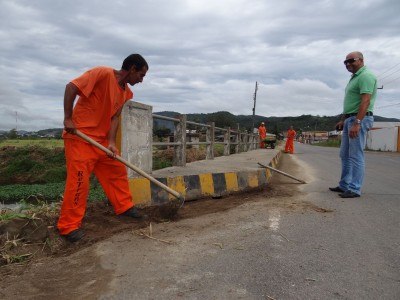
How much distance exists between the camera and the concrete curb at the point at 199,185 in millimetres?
4301

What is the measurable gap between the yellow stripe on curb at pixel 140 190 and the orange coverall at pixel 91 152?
1.14 feet

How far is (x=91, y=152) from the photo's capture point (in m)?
3.45

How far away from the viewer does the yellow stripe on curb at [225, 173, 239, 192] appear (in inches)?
214

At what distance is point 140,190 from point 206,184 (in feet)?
3.80

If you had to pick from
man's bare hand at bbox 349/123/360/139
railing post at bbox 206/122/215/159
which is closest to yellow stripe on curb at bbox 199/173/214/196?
man's bare hand at bbox 349/123/360/139

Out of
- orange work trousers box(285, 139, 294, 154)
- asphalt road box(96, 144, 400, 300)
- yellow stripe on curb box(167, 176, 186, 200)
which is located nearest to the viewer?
asphalt road box(96, 144, 400, 300)

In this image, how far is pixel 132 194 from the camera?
4211mm

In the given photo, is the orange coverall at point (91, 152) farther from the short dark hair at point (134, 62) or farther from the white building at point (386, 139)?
the white building at point (386, 139)

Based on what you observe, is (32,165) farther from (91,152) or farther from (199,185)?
(91,152)

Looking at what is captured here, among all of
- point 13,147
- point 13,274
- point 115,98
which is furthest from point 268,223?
point 13,147

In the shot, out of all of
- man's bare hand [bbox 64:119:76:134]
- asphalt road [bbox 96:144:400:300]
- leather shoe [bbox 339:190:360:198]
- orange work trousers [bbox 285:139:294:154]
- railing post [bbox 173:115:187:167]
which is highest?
man's bare hand [bbox 64:119:76:134]

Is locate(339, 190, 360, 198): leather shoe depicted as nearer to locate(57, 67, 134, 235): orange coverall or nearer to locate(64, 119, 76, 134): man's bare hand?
locate(57, 67, 134, 235): orange coverall

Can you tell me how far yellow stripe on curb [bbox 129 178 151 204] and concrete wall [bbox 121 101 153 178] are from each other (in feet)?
0.77

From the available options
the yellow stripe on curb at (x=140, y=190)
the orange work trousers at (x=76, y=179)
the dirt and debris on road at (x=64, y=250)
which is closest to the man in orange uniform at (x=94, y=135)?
the orange work trousers at (x=76, y=179)
